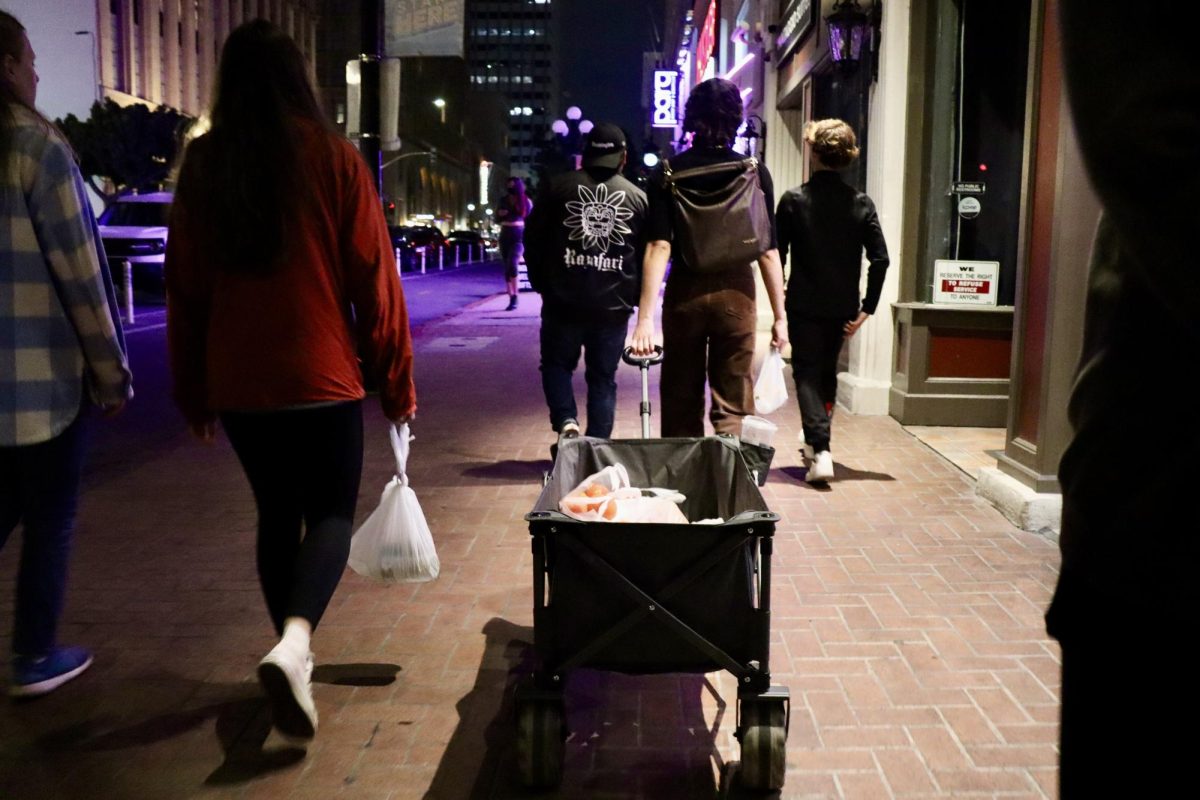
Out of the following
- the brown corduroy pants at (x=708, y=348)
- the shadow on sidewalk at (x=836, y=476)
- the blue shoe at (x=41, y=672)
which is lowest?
the blue shoe at (x=41, y=672)

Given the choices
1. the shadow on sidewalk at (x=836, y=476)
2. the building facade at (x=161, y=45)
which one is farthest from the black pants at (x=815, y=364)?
the building facade at (x=161, y=45)

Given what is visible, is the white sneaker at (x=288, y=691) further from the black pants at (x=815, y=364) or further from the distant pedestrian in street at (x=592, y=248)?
the black pants at (x=815, y=364)

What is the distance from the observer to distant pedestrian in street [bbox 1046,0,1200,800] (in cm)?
103

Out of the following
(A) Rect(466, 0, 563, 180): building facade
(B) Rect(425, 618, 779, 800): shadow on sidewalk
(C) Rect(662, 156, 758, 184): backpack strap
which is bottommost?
(B) Rect(425, 618, 779, 800): shadow on sidewalk

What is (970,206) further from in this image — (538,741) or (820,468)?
(538,741)

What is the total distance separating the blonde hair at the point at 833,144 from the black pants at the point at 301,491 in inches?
157

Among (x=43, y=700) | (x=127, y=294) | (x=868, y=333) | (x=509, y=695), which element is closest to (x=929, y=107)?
(x=868, y=333)

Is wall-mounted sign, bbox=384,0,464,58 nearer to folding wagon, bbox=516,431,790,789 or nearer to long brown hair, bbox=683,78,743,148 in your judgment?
long brown hair, bbox=683,78,743,148

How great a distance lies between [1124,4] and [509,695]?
10.1ft

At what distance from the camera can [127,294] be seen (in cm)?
1702

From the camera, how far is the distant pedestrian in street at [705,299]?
5.19 metres

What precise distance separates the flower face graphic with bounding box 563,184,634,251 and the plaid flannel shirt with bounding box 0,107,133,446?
282 cm

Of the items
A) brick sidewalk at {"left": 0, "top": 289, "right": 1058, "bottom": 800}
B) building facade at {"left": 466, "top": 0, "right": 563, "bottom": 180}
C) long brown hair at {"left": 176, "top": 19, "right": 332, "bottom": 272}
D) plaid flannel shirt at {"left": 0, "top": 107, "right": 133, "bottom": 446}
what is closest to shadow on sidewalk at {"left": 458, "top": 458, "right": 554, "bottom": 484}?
brick sidewalk at {"left": 0, "top": 289, "right": 1058, "bottom": 800}

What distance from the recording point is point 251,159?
3.01 m
